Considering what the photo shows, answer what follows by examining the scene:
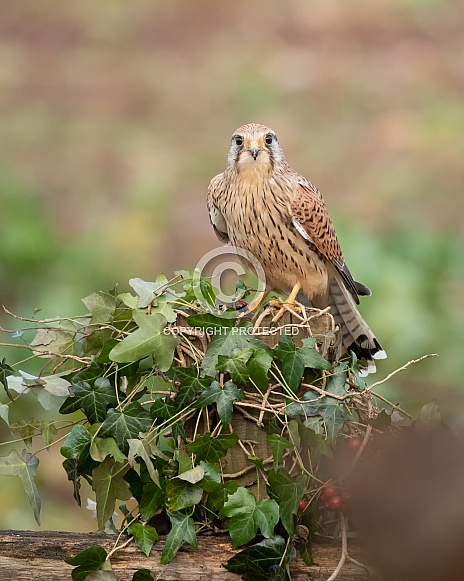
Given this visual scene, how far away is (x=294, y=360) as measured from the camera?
193 cm

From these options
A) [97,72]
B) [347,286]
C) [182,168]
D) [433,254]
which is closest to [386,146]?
[182,168]

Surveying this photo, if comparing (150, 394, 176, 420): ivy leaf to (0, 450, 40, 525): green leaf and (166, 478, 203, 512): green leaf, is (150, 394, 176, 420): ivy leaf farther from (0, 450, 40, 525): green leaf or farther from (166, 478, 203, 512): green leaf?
(0, 450, 40, 525): green leaf

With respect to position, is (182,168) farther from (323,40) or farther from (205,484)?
(205,484)

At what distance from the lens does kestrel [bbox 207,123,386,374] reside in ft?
9.05

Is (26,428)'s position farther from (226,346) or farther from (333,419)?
(333,419)

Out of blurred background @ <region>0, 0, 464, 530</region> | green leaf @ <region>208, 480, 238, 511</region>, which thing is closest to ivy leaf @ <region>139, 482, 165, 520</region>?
green leaf @ <region>208, 480, 238, 511</region>

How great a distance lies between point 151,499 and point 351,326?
108cm

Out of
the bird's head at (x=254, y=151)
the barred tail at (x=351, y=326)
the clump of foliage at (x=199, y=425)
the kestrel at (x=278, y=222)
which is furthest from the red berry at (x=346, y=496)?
the bird's head at (x=254, y=151)

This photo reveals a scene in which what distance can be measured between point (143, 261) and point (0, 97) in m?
3.44

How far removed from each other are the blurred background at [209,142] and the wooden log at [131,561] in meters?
2.06

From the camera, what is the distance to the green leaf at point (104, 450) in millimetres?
1904

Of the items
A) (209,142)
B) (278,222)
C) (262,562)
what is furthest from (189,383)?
(209,142)

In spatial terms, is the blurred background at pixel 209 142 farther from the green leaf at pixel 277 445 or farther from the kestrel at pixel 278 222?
the green leaf at pixel 277 445

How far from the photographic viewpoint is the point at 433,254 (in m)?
5.63
